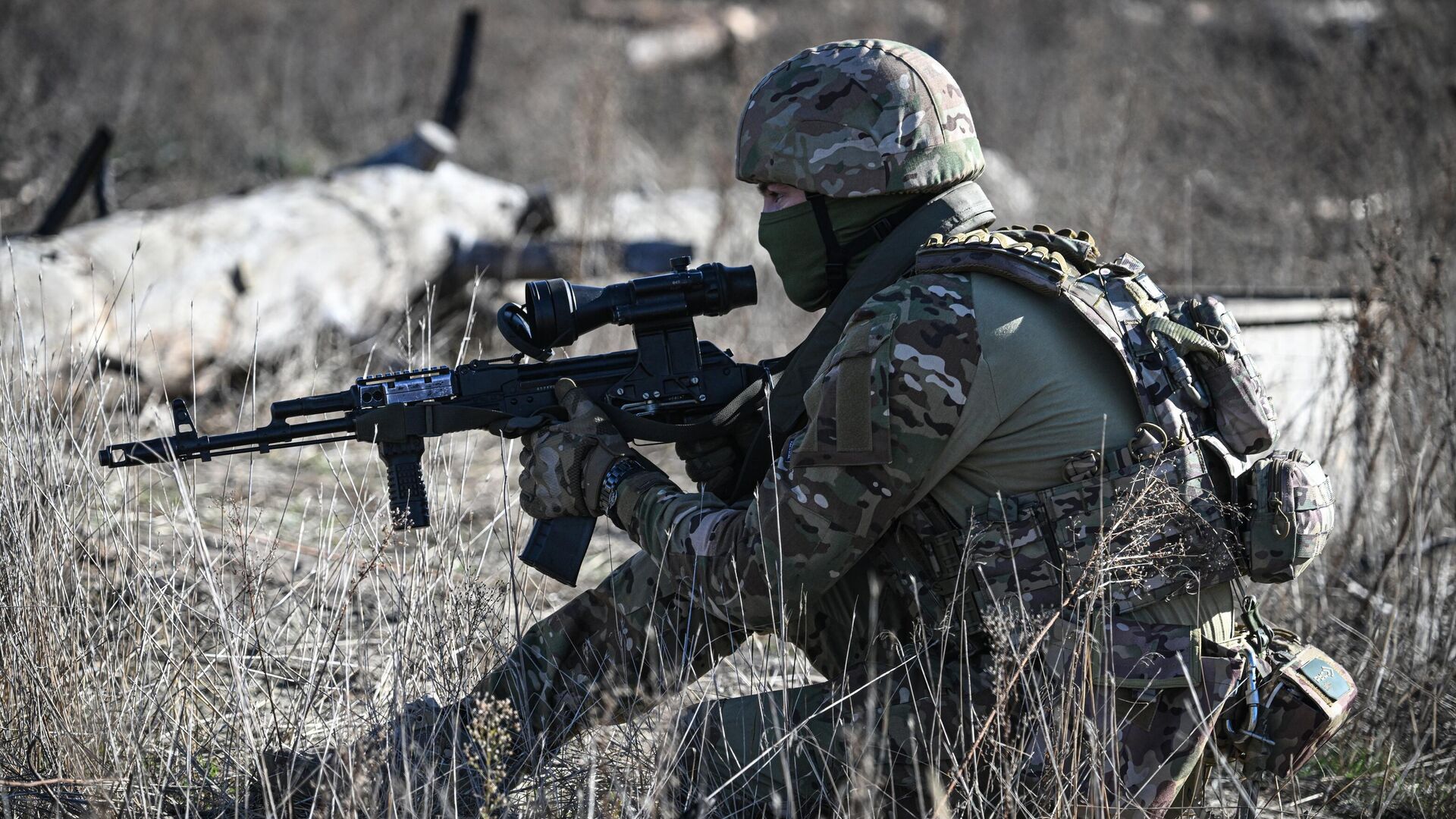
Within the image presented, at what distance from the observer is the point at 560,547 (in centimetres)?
278

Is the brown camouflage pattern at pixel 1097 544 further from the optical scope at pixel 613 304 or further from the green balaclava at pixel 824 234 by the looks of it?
the optical scope at pixel 613 304

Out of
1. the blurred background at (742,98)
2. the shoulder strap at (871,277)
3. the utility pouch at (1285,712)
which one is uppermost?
the blurred background at (742,98)

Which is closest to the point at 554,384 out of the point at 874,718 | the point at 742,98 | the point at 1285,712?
the point at 874,718

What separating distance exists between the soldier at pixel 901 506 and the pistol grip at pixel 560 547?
1.4 inches

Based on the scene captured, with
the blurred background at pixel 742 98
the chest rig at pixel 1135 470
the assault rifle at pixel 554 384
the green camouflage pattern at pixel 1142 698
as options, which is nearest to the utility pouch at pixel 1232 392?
the chest rig at pixel 1135 470

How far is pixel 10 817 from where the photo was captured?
8.11ft

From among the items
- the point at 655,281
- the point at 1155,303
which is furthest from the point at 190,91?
the point at 1155,303

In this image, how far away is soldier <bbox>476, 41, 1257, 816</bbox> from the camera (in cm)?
231

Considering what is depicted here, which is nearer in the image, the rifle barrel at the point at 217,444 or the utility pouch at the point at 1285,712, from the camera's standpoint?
the utility pouch at the point at 1285,712

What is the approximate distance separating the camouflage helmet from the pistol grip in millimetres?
887

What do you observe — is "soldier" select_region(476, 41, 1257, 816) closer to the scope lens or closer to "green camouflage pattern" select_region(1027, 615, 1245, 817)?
"green camouflage pattern" select_region(1027, 615, 1245, 817)

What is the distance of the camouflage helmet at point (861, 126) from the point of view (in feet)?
8.49

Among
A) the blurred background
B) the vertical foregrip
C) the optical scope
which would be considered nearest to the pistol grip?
the vertical foregrip

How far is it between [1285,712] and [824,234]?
1354 mm
